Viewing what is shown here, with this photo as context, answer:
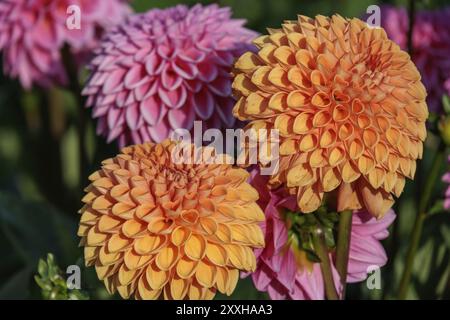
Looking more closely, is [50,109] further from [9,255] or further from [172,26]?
[172,26]

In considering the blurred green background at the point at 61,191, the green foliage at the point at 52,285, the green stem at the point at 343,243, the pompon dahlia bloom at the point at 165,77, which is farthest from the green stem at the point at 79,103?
the green stem at the point at 343,243

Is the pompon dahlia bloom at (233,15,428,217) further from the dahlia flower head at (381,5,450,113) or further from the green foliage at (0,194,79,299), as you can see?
the green foliage at (0,194,79,299)

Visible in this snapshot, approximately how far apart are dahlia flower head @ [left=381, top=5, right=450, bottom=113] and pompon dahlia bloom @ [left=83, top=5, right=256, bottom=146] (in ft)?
1.00

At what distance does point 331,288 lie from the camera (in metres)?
0.88

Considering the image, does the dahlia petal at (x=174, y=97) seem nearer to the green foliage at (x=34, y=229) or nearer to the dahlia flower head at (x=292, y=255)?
the dahlia flower head at (x=292, y=255)

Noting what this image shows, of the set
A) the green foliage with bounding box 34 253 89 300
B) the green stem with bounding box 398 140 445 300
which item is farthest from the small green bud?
the green foliage with bounding box 34 253 89 300

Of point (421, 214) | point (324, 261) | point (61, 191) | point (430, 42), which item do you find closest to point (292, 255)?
point (324, 261)

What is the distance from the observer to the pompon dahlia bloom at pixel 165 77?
1.00m

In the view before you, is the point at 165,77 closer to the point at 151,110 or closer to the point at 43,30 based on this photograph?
the point at 151,110

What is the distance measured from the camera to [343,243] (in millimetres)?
847

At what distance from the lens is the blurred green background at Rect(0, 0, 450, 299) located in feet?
3.84

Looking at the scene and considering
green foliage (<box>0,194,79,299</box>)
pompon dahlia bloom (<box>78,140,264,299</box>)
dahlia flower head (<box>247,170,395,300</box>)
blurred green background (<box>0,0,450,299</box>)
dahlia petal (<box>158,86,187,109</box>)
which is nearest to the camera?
pompon dahlia bloom (<box>78,140,264,299</box>)

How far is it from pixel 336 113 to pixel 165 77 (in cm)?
30
